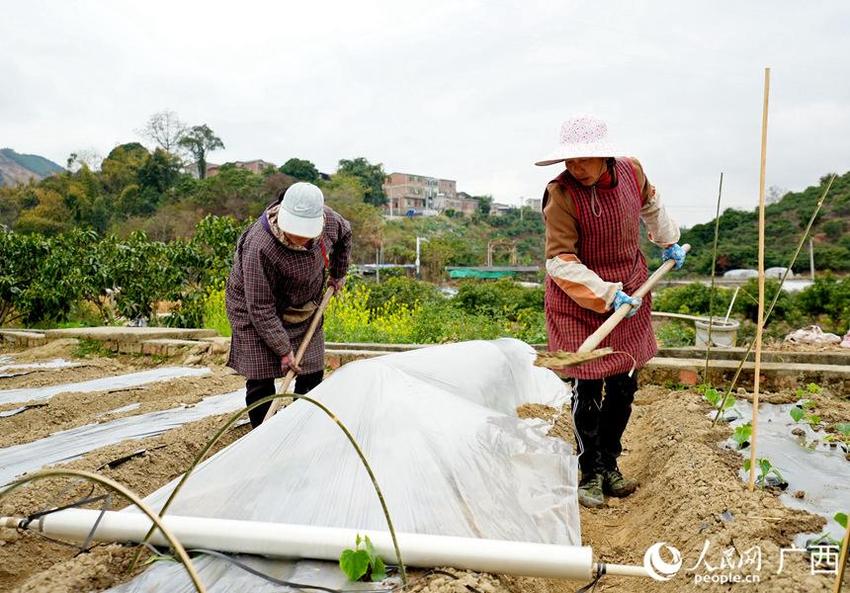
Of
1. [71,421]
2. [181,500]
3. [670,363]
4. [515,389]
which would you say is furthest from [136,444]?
[670,363]

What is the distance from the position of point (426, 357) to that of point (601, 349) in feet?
2.21

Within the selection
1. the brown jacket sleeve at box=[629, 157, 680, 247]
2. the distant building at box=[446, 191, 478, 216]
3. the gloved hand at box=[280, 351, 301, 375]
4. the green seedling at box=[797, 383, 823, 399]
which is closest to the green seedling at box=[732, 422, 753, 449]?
the brown jacket sleeve at box=[629, 157, 680, 247]

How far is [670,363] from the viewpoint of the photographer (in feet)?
13.9

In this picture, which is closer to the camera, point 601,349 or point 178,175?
point 601,349

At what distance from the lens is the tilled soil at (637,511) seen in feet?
4.92

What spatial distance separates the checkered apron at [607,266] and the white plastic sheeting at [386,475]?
0.39 metres

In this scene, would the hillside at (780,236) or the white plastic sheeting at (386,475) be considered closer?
the white plastic sheeting at (386,475)

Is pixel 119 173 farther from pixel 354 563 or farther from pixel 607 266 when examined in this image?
pixel 354 563

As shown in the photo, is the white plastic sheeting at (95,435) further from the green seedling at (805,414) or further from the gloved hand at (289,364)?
the green seedling at (805,414)

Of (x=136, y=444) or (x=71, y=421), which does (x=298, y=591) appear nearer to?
(x=136, y=444)

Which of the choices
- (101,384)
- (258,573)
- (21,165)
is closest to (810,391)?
(258,573)

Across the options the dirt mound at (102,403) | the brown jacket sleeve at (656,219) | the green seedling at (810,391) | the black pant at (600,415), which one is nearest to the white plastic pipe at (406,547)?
the black pant at (600,415)

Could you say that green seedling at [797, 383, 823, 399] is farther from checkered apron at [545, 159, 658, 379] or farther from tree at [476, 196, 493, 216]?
tree at [476, 196, 493, 216]

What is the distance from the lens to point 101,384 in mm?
4629
